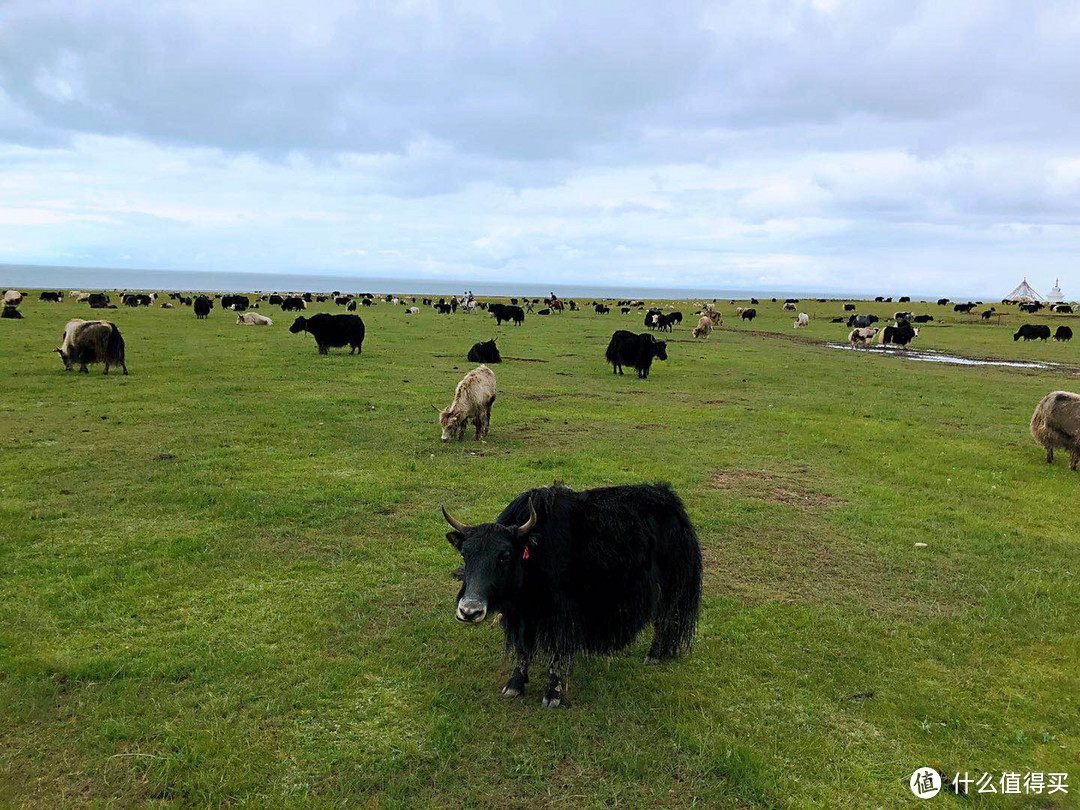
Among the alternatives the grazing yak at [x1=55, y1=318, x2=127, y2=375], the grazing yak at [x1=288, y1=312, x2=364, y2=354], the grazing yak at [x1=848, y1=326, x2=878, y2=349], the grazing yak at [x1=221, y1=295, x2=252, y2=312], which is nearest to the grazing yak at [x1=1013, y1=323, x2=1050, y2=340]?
the grazing yak at [x1=848, y1=326, x2=878, y2=349]

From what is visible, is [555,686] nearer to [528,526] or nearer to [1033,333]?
[528,526]

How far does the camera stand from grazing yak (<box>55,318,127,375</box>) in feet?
64.7

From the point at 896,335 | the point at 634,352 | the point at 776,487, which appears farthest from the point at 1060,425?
the point at 896,335

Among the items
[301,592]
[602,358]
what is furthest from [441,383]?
[301,592]

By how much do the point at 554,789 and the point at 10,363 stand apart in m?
25.3

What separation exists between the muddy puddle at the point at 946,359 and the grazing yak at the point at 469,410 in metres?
27.1

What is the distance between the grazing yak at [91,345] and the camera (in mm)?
19734

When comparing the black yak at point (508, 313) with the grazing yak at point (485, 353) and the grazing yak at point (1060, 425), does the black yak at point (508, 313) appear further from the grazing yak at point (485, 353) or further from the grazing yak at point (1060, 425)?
the grazing yak at point (1060, 425)

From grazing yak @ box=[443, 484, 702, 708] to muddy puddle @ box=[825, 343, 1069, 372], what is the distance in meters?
30.9

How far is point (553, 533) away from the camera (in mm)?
5207

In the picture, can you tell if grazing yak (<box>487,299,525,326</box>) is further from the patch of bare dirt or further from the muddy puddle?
the patch of bare dirt

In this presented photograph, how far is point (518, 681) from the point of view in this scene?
528 centimetres
